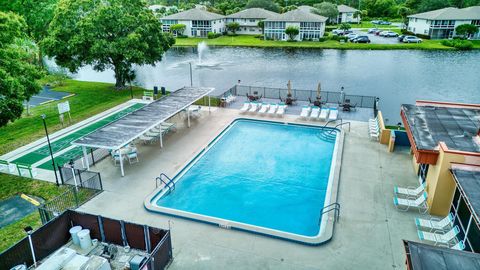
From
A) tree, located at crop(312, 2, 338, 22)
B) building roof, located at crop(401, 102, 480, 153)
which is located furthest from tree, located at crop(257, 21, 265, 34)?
building roof, located at crop(401, 102, 480, 153)

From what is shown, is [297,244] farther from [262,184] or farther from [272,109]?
[272,109]

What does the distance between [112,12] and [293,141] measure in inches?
836

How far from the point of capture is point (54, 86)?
38219 millimetres

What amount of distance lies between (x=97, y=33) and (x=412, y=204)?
96.1 ft

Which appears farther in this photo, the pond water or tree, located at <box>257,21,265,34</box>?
tree, located at <box>257,21,265,34</box>

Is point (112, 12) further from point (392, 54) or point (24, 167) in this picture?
point (392, 54)

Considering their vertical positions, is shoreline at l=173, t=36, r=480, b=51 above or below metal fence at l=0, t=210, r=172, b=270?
above

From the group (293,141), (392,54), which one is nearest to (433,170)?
(293,141)

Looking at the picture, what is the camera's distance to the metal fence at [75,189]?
15.2 metres

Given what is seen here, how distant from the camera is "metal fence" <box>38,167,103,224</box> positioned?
1520cm

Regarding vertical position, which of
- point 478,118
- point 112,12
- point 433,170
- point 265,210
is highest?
point 112,12

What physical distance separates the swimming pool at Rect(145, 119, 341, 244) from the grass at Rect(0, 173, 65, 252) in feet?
16.8

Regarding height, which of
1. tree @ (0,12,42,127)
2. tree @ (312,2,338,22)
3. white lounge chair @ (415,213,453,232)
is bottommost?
white lounge chair @ (415,213,453,232)

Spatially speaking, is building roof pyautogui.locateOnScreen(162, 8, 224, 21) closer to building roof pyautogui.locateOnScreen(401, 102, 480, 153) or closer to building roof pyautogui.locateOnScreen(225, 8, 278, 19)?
building roof pyautogui.locateOnScreen(225, 8, 278, 19)
